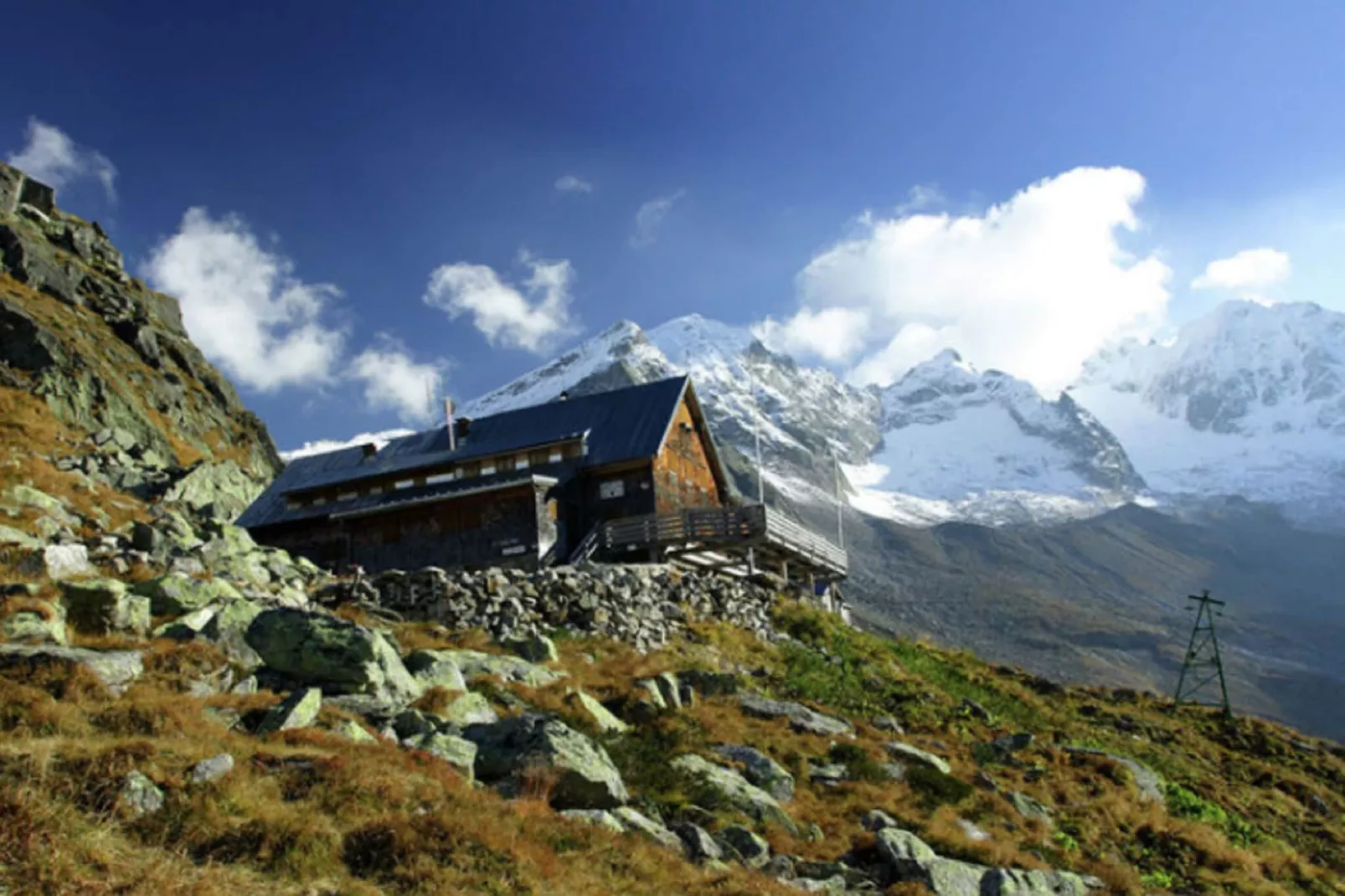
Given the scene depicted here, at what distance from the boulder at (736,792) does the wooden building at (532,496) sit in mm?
24016

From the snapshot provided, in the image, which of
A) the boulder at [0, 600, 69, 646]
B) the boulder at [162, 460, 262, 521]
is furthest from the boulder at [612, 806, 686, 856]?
the boulder at [162, 460, 262, 521]

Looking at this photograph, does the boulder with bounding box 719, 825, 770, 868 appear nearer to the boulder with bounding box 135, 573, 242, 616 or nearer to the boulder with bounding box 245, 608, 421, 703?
the boulder with bounding box 245, 608, 421, 703

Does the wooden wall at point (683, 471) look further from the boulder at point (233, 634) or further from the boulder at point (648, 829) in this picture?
the boulder at point (648, 829)

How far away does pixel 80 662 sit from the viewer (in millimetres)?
14633

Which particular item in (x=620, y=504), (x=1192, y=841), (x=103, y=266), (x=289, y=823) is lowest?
(x=1192, y=841)

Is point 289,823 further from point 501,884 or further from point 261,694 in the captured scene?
point 261,694

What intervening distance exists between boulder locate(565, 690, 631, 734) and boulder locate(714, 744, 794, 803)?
216cm

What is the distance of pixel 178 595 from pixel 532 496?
952 inches

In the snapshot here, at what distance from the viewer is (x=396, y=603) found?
30.4 meters

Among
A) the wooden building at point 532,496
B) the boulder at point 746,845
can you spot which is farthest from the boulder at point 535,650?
the wooden building at point 532,496

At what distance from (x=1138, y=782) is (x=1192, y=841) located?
11.4ft

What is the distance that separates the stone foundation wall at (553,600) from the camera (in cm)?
2998

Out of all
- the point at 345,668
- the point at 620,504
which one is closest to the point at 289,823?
the point at 345,668

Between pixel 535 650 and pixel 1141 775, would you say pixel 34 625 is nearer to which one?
pixel 535 650
